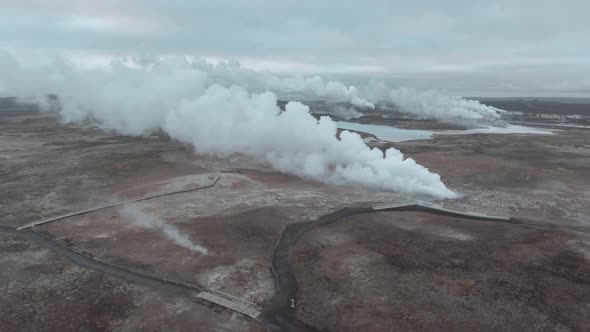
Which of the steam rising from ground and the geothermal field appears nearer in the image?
the geothermal field

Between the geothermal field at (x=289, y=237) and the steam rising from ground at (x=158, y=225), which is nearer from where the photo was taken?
the geothermal field at (x=289, y=237)

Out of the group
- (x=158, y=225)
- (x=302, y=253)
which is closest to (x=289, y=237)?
(x=302, y=253)

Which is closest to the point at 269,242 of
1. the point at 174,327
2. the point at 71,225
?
the point at 174,327

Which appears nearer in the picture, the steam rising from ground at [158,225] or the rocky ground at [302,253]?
the rocky ground at [302,253]

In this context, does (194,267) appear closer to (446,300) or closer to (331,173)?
(446,300)
